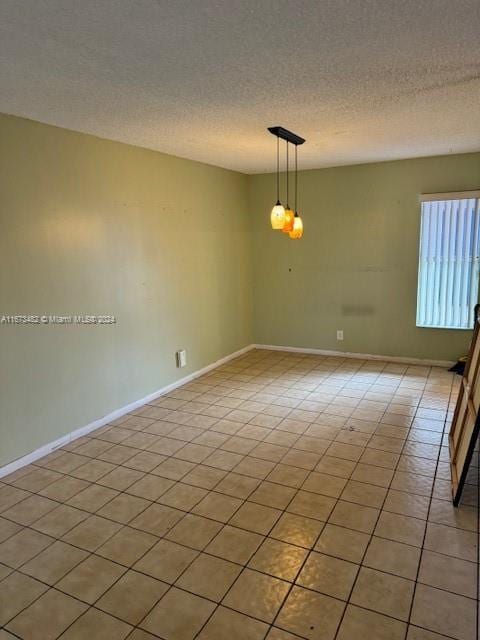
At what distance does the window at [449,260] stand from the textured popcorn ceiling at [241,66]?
131 centimetres

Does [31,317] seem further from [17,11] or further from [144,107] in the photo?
[17,11]

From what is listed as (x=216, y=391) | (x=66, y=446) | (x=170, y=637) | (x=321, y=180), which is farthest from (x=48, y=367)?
(x=321, y=180)

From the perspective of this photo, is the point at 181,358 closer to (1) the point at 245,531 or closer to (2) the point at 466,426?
(1) the point at 245,531

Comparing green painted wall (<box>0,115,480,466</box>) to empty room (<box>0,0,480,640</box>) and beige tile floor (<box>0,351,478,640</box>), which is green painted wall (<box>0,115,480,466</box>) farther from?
beige tile floor (<box>0,351,478,640</box>)

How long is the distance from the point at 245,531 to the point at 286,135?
9.20 feet

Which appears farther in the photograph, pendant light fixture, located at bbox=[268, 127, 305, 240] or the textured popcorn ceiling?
pendant light fixture, located at bbox=[268, 127, 305, 240]

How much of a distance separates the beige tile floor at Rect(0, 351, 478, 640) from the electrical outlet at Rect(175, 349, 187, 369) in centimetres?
77

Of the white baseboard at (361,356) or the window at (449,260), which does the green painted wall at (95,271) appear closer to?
the white baseboard at (361,356)

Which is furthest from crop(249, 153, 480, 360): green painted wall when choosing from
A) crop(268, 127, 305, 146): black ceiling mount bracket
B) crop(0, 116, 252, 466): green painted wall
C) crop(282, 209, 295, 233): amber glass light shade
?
crop(282, 209, 295, 233): amber glass light shade

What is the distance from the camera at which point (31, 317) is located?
9.89ft

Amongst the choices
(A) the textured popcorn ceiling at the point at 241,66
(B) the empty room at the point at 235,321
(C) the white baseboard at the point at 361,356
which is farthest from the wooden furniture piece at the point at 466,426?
(C) the white baseboard at the point at 361,356

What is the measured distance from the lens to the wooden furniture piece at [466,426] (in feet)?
7.97

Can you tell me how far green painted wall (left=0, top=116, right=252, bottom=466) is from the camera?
2.92 meters

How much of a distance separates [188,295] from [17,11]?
327 centimetres
